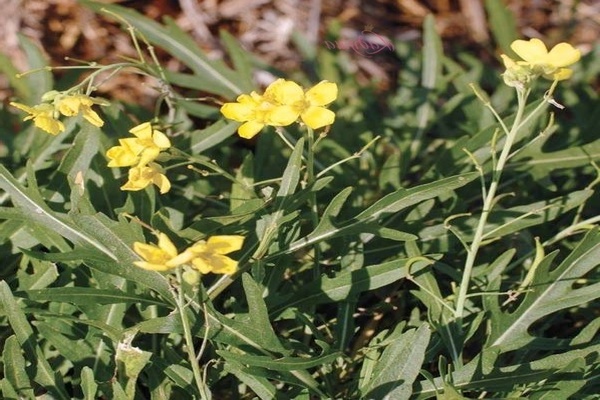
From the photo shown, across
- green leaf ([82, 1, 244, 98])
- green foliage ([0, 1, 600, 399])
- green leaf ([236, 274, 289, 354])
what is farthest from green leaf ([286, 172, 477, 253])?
green leaf ([82, 1, 244, 98])

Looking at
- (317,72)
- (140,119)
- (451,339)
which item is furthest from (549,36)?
(451,339)

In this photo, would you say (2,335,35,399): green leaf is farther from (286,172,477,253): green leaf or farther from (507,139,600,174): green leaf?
(507,139,600,174): green leaf

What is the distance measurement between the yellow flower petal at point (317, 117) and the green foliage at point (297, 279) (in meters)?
0.04

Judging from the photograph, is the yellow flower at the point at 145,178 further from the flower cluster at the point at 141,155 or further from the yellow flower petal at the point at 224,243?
the yellow flower petal at the point at 224,243

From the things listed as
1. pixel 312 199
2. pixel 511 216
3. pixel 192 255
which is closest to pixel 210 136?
pixel 312 199

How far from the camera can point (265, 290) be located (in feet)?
4.80

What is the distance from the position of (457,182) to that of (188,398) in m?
0.54

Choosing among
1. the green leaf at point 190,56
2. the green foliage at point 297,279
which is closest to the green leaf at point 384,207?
the green foliage at point 297,279

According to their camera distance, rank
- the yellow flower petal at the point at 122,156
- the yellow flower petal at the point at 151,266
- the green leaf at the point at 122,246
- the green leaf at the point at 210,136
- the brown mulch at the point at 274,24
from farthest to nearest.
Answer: the brown mulch at the point at 274,24
the green leaf at the point at 210,136
the green leaf at the point at 122,246
the yellow flower petal at the point at 122,156
the yellow flower petal at the point at 151,266

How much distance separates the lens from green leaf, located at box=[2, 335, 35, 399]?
1.32 metres

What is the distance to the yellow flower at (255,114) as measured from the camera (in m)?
1.24

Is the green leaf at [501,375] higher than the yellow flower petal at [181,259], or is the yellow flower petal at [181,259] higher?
the yellow flower petal at [181,259]

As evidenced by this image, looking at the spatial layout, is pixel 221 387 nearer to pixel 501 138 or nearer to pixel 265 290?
pixel 265 290

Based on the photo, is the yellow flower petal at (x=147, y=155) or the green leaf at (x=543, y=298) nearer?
the yellow flower petal at (x=147, y=155)
